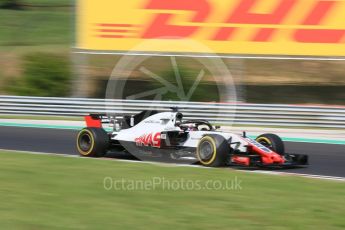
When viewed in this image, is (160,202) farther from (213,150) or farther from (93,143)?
(93,143)

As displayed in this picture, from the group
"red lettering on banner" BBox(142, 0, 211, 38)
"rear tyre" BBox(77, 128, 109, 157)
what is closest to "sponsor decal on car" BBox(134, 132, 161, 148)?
"rear tyre" BBox(77, 128, 109, 157)

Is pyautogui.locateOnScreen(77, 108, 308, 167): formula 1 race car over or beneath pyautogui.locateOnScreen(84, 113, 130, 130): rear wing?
beneath

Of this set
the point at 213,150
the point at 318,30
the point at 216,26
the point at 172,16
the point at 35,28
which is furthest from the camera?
the point at 35,28

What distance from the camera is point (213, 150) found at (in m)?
8.95

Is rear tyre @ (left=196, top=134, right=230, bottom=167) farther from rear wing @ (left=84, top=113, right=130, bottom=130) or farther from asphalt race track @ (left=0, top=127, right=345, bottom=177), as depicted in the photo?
rear wing @ (left=84, top=113, right=130, bottom=130)

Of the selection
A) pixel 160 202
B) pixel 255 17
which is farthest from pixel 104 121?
pixel 255 17

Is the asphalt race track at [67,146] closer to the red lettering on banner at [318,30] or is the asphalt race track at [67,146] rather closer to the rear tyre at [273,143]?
the rear tyre at [273,143]

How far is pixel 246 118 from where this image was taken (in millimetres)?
16938

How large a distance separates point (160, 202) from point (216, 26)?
521 inches

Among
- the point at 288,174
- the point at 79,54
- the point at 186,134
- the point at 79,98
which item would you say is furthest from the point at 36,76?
the point at 288,174

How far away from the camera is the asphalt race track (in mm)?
9688

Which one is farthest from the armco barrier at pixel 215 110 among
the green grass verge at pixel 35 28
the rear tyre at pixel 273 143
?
the green grass verge at pixel 35 28

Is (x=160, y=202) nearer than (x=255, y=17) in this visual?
Yes

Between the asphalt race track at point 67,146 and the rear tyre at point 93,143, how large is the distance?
842 mm
